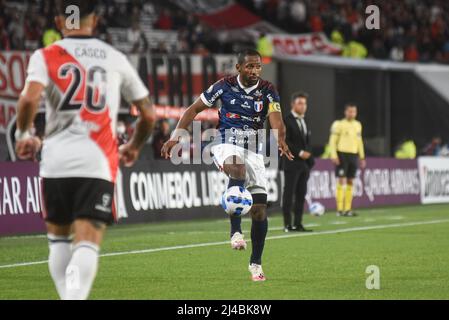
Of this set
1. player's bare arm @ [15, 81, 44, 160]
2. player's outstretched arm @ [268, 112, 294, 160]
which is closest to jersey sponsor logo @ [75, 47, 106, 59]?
player's bare arm @ [15, 81, 44, 160]

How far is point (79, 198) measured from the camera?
7.52m

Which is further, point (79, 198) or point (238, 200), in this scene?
point (238, 200)

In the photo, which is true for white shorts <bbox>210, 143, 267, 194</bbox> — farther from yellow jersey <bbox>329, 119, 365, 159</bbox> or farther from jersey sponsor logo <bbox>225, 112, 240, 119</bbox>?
yellow jersey <bbox>329, 119, 365, 159</bbox>

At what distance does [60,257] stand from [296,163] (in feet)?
37.2

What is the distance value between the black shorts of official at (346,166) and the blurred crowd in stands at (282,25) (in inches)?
278

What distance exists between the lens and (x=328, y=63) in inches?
1302

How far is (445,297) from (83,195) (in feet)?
12.8

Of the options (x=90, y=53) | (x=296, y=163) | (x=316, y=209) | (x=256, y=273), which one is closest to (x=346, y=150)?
(x=316, y=209)

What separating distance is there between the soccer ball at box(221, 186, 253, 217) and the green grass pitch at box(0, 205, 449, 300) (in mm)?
714

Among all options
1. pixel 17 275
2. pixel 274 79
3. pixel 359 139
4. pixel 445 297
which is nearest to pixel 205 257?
pixel 17 275

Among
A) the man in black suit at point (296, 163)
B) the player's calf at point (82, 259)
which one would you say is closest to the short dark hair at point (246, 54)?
the player's calf at point (82, 259)

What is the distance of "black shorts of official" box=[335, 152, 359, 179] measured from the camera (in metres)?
24.1

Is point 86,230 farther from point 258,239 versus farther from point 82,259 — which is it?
point 258,239

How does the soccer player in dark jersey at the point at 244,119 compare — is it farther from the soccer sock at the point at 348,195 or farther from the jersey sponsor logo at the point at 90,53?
the soccer sock at the point at 348,195
